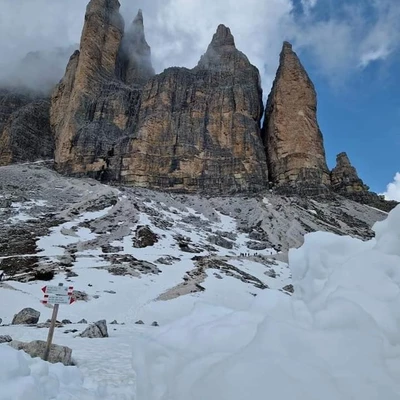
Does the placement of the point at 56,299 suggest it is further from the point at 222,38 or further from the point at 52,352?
the point at 222,38

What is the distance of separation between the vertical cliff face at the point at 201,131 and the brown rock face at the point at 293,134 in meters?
4.16

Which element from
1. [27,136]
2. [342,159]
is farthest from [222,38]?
[27,136]

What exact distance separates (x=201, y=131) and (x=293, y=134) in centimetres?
2466

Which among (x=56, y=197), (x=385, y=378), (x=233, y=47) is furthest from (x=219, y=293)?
(x=233, y=47)

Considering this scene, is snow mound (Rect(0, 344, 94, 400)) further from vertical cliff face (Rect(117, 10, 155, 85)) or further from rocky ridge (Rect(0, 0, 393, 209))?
vertical cliff face (Rect(117, 10, 155, 85))

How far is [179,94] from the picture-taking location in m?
104

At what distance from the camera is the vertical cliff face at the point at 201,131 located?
8838 centimetres

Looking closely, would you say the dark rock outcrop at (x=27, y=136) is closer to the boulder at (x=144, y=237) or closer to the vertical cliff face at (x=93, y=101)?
the vertical cliff face at (x=93, y=101)

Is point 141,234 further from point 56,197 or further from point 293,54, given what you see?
point 293,54

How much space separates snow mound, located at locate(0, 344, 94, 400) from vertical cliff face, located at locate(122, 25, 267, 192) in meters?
80.2

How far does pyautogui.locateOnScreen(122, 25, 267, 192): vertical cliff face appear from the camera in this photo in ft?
290

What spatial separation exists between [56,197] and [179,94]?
169 ft

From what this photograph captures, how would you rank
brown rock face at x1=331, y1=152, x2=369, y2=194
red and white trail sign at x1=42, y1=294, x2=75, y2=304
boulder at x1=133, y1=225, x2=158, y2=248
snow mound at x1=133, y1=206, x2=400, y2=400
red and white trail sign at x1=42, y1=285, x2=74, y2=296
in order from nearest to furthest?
snow mound at x1=133, y1=206, x2=400, y2=400
red and white trail sign at x1=42, y1=294, x2=75, y2=304
red and white trail sign at x1=42, y1=285, x2=74, y2=296
boulder at x1=133, y1=225, x2=158, y2=248
brown rock face at x1=331, y1=152, x2=369, y2=194

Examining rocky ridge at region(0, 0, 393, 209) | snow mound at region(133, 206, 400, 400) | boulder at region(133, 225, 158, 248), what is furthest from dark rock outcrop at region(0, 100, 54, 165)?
snow mound at region(133, 206, 400, 400)
